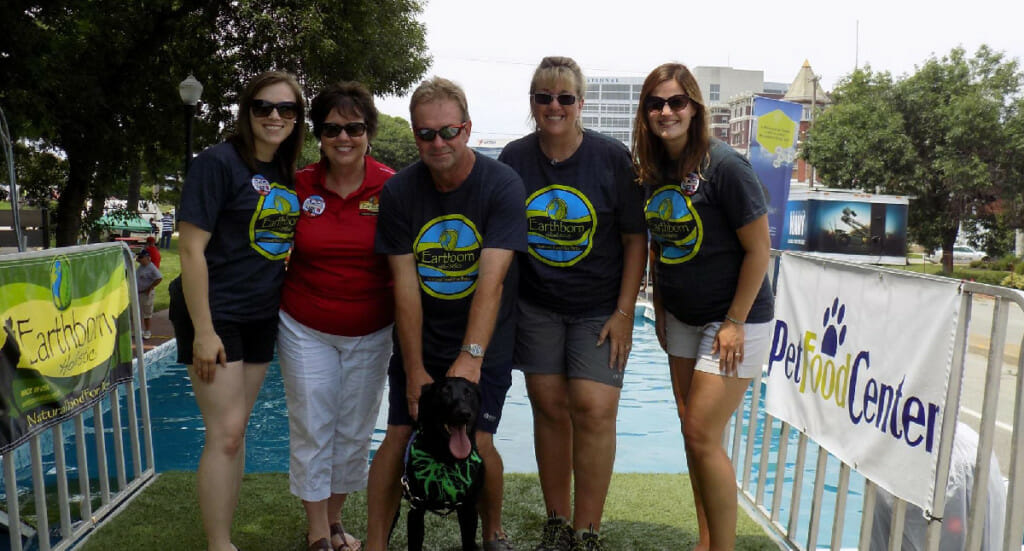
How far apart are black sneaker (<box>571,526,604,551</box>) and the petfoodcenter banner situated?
43.9 inches

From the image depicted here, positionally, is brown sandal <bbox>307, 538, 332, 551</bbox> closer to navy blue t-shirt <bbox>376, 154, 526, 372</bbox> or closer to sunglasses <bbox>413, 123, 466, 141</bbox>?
navy blue t-shirt <bbox>376, 154, 526, 372</bbox>

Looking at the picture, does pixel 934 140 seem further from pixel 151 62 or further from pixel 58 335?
pixel 58 335

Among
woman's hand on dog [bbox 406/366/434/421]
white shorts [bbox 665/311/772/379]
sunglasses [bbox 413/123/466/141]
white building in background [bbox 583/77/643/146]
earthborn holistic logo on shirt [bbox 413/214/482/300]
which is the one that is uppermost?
white building in background [bbox 583/77/643/146]

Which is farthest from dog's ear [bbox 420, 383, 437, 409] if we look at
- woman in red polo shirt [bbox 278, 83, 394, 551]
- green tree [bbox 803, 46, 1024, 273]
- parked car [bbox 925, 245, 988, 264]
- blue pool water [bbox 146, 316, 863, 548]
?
parked car [bbox 925, 245, 988, 264]

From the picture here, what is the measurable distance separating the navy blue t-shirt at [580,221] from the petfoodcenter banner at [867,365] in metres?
0.99

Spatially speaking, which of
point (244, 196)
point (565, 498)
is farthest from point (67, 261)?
point (565, 498)

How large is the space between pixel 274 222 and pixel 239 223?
13 cm

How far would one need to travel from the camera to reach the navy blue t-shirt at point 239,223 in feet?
9.97

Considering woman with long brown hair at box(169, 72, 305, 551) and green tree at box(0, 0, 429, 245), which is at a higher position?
green tree at box(0, 0, 429, 245)

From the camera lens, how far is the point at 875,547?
3715mm

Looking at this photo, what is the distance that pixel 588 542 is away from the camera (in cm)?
341

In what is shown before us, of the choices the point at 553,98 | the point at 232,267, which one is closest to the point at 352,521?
the point at 232,267

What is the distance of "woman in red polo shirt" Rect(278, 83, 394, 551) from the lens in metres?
3.25

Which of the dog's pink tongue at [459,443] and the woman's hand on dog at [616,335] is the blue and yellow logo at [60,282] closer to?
the dog's pink tongue at [459,443]
